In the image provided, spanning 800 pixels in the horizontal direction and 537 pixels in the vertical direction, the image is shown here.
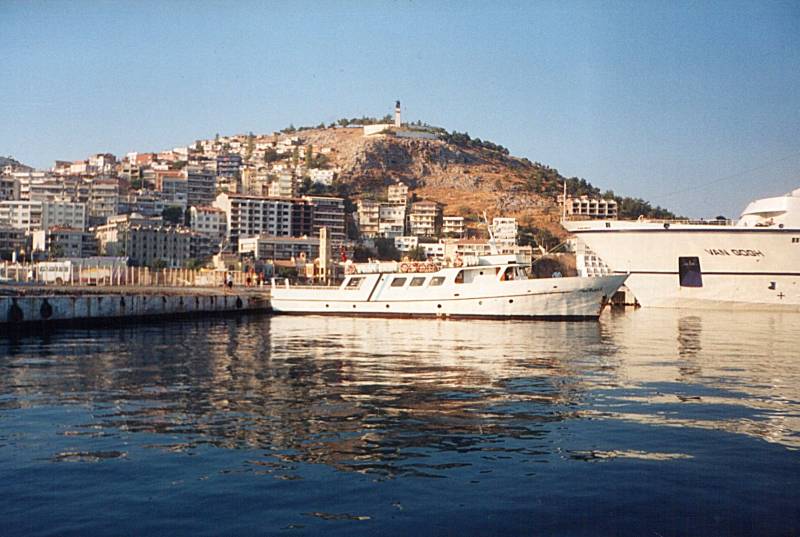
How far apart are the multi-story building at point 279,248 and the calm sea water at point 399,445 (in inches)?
3148

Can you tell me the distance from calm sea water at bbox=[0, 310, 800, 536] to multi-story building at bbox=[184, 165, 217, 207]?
12136cm

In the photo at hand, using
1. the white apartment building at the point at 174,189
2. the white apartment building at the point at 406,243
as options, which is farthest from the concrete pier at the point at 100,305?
the white apartment building at the point at 174,189

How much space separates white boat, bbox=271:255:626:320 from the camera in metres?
37.0

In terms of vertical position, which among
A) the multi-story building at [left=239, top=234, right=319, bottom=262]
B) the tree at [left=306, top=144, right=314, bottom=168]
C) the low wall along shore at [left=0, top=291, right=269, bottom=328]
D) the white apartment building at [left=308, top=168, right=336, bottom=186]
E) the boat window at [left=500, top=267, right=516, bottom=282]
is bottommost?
the low wall along shore at [left=0, top=291, right=269, bottom=328]

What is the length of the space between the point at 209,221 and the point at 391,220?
34421mm

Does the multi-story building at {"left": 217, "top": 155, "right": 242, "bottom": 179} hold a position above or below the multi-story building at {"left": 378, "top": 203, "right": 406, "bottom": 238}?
above

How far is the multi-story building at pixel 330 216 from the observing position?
4820 inches

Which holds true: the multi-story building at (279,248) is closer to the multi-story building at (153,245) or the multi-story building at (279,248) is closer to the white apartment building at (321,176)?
the multi-story building at (153,245)

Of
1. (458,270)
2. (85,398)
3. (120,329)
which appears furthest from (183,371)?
(458,270)

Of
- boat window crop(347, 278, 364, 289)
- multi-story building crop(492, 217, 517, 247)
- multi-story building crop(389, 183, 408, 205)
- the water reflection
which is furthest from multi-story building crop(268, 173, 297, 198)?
the water reflection

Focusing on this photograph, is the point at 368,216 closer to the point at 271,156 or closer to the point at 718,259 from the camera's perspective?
the point at 271,156

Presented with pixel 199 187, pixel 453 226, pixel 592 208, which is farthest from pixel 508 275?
pixel 199 187

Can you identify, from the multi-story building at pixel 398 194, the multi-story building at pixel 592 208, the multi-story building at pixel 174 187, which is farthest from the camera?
the multi-story building at pixel 398 194

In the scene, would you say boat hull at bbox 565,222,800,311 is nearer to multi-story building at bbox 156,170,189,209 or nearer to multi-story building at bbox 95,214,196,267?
multi-story building at bbox 95,214,196,267
